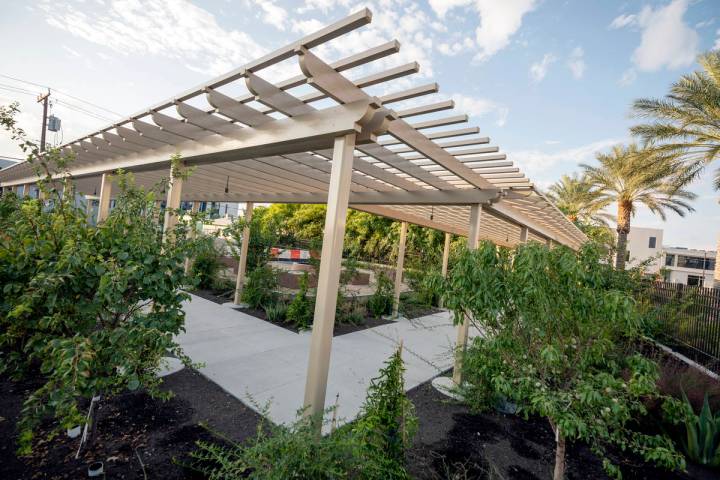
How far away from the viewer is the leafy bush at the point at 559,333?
78.5 inches

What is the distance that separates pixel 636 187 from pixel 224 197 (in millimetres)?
15007

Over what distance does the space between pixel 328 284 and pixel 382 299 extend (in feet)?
21.0

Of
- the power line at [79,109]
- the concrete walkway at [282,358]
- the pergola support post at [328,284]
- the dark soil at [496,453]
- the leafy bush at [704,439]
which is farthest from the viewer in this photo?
the power line at [79,109]

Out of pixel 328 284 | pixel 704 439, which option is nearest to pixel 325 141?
pixel 328 284

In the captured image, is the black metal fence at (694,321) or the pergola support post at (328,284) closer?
the pergola support post at (328,284)

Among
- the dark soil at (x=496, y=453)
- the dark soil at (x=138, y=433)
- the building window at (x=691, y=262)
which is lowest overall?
the dark soil at (x=138, y=433)

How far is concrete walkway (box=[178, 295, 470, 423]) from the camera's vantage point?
385 centimetres

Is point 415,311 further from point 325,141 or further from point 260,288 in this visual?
point 325,141

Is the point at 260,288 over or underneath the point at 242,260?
underneath

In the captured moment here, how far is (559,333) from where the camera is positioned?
2330mm

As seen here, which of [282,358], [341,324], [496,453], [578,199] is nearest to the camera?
[496,453]

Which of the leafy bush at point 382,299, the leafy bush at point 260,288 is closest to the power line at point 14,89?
the leafy bush at point 260,288

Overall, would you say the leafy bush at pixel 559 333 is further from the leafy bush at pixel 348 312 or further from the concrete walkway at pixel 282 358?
the leafy bush at pixel 348 312

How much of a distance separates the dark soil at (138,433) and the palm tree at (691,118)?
12394 mm
